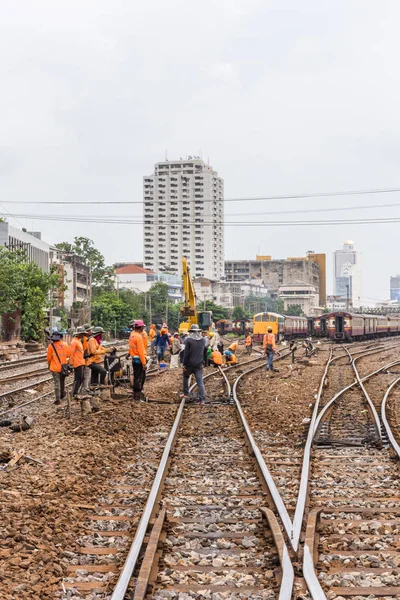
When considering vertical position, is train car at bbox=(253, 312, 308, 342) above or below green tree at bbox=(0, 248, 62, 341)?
below

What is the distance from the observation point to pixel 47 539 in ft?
21.2

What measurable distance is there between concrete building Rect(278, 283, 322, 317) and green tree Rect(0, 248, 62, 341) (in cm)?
12884

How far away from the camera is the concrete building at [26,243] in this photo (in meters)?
74.2

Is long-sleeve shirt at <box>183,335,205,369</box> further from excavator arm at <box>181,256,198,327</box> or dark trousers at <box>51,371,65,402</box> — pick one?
excavator arm at <box>181,256,198,327</box>

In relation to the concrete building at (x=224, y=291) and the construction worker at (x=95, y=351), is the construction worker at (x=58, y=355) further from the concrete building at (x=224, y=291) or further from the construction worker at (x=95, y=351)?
the concrete building at (x=224, y=291)

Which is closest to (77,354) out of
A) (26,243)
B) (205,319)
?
(205,319)

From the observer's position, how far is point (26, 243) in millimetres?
75562

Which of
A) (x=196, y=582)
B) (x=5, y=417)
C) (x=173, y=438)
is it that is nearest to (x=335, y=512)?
(x=196, y=582)

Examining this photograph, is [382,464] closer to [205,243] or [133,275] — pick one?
[133,275]

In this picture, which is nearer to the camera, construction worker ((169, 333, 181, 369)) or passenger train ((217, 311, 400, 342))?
construction worker ((169, 333, 181, 369))

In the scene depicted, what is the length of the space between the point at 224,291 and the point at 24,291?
12301cm

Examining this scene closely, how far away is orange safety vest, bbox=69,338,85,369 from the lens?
52.2 ft

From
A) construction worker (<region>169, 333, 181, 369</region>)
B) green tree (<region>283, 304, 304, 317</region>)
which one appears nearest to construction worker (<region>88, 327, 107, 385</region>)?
construction worker (<region>169, 333, 181, 369</region>)

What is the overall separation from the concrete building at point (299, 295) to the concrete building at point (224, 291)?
27.1ft
